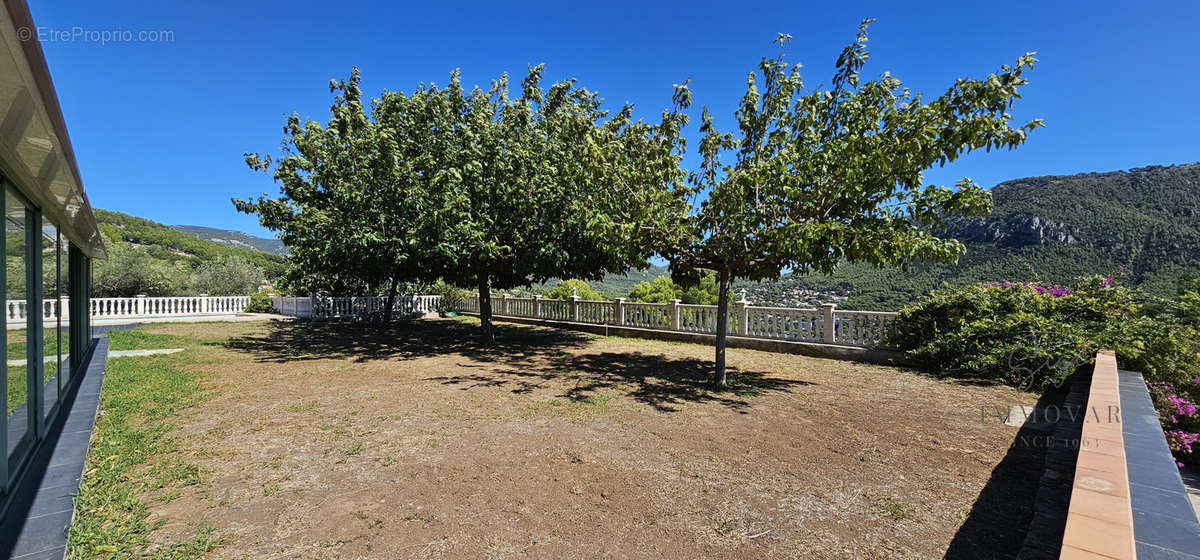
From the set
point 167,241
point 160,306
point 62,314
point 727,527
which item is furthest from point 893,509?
point 167,241

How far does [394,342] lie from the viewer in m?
13.3

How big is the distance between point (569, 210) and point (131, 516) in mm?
8008

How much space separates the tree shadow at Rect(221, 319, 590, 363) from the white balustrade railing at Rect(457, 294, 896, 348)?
1.28 m

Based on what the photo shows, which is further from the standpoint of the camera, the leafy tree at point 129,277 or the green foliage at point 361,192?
the leafy tree at point 129,277

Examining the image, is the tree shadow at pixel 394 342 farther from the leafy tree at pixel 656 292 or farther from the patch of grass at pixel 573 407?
the leafy tree at pixel 656 292

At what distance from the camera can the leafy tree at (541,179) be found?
758 cm

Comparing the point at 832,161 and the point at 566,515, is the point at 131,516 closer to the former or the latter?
the point at 566,515

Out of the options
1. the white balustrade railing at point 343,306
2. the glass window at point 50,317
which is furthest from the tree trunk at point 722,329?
the white balustrade railing at point 343,306

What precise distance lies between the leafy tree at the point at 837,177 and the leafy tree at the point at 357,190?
6.45 m

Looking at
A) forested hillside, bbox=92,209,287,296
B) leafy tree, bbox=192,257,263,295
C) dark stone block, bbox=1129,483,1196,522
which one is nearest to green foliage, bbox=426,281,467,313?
leafy tree, bbox=192,257,263,295

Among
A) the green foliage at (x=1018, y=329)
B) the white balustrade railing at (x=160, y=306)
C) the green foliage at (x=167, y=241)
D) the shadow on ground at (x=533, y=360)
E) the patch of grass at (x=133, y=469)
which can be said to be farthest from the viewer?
the green foliage at (x=167, y=241)

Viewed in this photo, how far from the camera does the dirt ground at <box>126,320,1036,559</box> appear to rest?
2.85 metres

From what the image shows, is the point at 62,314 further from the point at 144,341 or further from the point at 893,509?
the point at 144,341

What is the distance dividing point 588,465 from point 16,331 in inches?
162
